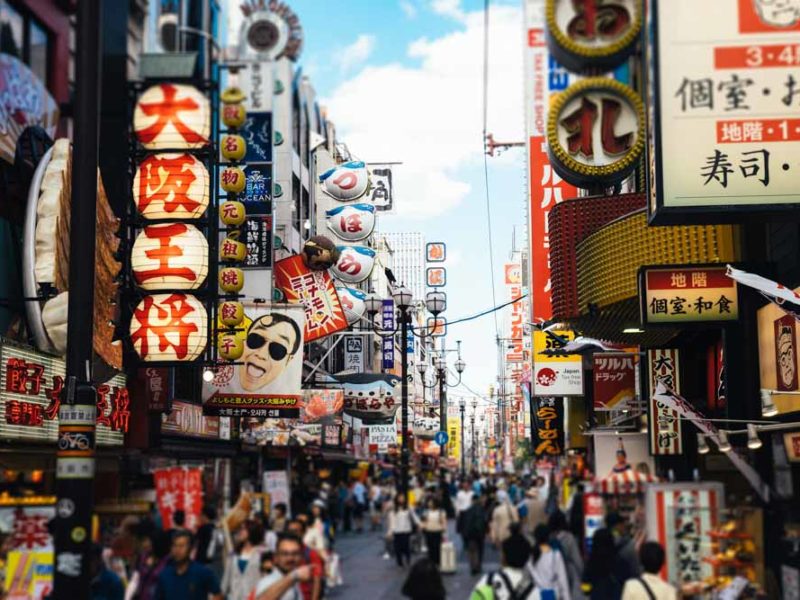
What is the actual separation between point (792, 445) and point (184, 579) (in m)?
11.2

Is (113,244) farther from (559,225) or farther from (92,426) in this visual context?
(92,426)

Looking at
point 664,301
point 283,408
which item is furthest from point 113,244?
point 664,301

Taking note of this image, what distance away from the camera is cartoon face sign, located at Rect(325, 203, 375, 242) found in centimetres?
5278

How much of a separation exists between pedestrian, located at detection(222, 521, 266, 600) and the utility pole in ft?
4.47

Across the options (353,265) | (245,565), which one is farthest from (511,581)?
(353,265)

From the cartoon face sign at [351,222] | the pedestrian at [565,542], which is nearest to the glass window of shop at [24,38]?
the pedestrian at [565,542]

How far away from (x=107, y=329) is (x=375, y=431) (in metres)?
20.9

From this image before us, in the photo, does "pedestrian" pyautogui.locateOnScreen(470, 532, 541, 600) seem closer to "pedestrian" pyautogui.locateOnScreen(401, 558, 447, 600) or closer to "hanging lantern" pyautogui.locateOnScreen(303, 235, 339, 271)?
"pedestrian" pyautogui.locateOnScreen(401, 558, 447, 600)

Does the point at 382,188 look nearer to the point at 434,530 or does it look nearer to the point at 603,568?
the point at 434,530

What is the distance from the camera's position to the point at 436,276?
148m

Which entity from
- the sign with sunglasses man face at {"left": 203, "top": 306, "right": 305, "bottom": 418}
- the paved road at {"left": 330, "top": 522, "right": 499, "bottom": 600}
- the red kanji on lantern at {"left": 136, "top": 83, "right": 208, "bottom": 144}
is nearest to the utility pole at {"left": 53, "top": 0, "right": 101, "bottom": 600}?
the paved road at {"left": 330, "top": 522, "right": 499, "bottom": 600}

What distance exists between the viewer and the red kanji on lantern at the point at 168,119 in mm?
24281

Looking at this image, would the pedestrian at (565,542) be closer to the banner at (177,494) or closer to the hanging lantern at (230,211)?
the banner at (177,494)

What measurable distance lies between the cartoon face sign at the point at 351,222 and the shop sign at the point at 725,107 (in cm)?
3703
